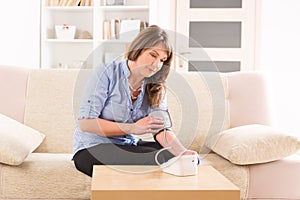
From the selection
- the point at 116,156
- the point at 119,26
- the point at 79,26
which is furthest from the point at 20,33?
the point at 116,156

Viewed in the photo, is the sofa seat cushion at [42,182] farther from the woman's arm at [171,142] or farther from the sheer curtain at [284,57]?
the sheer curtain at [284,57]

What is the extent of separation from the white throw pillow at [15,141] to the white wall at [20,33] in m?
1.65

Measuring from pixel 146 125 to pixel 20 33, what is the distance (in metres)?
2.86

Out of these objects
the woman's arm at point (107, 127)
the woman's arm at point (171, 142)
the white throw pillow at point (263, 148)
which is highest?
the woman's arm at point (107, 127)

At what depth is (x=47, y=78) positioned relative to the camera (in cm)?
285

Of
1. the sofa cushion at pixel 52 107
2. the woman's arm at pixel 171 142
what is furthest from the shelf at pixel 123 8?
the woman's arm at pixel 171 142

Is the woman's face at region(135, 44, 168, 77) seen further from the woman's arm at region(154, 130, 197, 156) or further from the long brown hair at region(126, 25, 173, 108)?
the woman's arm at region(154, 130, 197, 156)

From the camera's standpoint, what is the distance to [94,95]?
2066 mm

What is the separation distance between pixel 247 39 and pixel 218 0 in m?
0.46

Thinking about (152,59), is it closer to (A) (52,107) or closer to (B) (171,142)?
(B) (171,142)

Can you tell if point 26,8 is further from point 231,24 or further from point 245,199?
point 245,199

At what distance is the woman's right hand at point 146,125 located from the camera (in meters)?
1.93

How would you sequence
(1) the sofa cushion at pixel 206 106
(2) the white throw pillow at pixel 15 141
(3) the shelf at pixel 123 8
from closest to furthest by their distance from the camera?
(2) the white throw pillow at pixel 15 141
(1) the sofa cushion at pixel 206 106
(3) the shelf at pixel 123 8

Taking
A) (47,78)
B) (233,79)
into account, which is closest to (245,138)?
(233,79)
